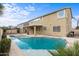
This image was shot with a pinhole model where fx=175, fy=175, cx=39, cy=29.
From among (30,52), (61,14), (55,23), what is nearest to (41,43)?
(30,52)

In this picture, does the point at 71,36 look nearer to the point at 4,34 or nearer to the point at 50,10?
the point at 50,10

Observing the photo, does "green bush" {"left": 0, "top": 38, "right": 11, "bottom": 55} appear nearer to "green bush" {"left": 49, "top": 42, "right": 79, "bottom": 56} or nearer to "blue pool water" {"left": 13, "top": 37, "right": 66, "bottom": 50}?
"blue pool water" {"left": 13, "top": 37, "right": 66, "bottom": 50}

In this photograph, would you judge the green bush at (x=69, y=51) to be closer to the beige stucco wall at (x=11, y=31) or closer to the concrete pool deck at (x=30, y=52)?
the concrete pool deck at (x=30, y=52)

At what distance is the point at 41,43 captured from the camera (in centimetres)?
187

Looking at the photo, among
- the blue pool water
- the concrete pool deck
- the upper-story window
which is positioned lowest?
the concrete pool deck

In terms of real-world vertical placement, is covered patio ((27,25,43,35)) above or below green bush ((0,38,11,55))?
above

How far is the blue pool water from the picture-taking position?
1864 millimetres

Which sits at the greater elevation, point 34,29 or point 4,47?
point 34,29

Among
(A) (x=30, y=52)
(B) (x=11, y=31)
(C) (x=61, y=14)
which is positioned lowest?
(A) (x=30, y=52)

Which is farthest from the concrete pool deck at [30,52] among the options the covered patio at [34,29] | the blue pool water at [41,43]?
the covered patio at [34,29]

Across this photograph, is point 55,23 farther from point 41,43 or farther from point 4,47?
point 4,47

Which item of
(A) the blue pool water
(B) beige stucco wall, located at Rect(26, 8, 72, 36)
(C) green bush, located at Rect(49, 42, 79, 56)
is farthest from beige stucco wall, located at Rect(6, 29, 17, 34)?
(C) green bush, located at Rect(49, 42, 79, 56)

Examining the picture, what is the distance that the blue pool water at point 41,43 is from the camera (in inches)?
73.4

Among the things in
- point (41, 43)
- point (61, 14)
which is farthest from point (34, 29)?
point (61, 14)
